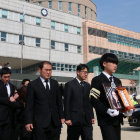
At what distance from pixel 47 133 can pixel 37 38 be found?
41.1 metres

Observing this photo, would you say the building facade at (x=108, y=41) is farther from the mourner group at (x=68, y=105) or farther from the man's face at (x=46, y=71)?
the man's face at (x=46, y=71)

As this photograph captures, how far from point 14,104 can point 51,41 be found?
41.6m

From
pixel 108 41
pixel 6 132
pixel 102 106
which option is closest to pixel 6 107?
pixel 6 132

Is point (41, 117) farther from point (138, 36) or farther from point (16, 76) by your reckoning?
point (138, 36)

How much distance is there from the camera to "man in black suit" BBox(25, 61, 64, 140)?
4398 mm

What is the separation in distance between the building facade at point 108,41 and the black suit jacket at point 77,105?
146 ft

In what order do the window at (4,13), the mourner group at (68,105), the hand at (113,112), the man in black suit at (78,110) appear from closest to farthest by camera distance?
the hand at (113,112)
the mourner group at (68,105)
the man in black suit at (78,110)
the window at (4,13)

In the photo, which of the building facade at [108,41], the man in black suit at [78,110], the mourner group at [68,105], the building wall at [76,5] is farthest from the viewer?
the building wall at [76,5]

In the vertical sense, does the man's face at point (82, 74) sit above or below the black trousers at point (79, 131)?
above

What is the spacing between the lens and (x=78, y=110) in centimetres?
540

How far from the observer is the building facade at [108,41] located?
5184 cm

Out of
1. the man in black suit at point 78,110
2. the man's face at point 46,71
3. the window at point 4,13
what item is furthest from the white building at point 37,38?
the man's face at point 46,71

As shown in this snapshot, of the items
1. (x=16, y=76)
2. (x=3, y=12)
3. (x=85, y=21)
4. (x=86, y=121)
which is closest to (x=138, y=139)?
(x=86, y=121)

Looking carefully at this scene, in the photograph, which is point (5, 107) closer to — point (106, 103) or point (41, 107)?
point (41, 107)
